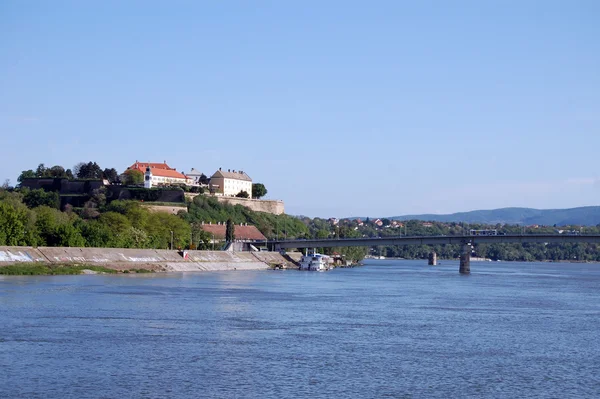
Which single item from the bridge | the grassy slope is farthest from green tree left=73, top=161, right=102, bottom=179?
the grassy slope

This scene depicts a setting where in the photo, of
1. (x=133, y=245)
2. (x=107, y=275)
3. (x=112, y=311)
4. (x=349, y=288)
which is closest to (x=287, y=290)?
(x=349, y=288)

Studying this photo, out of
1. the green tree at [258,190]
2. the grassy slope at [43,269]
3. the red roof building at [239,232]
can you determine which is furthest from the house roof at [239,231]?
the grassy slope at [43,269]

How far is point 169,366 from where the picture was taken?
90.0 feet

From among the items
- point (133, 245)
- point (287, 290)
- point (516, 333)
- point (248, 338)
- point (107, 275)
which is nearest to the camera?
point (248, 338)

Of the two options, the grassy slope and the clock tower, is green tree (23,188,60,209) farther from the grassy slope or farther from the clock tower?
the grassy slope

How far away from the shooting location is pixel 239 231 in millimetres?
129375

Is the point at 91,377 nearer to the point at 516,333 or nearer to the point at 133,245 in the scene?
the point at 516,333

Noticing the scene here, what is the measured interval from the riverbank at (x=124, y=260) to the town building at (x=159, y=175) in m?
31.6

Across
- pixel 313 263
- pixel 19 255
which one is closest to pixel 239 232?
pixel 313 263

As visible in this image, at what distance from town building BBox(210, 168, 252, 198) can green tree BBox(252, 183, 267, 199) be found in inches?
32.3

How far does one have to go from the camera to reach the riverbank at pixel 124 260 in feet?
226

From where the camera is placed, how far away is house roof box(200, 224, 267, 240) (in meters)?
125

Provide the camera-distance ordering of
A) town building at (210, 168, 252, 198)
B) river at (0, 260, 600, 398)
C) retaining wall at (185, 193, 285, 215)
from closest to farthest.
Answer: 1. river at (0, 260, 600, 398)
2. retaining wall at (185, 193, 285, 215)
3. town building at (210, 168, 252, 198)

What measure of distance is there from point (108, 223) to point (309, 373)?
72.5 metres
